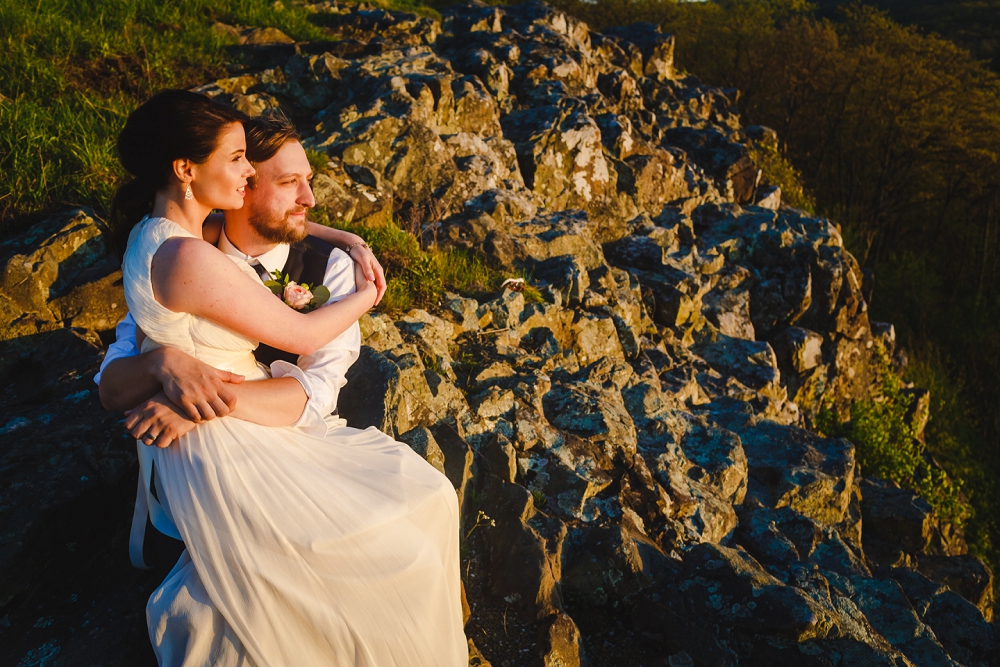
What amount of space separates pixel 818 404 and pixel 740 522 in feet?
19.2

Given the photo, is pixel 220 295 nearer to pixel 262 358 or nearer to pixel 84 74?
pixel 262 358

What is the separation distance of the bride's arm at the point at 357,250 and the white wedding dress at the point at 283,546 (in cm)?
70

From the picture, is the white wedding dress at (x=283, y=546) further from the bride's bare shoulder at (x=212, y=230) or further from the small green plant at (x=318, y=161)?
the small green plant at (x=318, y=161)

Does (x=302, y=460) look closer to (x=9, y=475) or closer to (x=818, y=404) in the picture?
(x=9, y=475)

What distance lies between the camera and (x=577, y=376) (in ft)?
18.1

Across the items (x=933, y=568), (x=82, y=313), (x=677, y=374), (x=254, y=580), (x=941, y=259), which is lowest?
(x=941, y=259)

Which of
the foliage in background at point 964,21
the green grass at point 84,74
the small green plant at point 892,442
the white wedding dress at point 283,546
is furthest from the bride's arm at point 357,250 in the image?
the foliage in background at point 964,21

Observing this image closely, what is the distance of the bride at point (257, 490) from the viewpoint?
2170 mm

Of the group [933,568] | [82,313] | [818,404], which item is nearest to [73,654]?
[82,313]

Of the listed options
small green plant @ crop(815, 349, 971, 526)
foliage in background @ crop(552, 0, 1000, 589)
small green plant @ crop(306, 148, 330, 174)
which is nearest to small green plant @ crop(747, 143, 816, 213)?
Result: foliage in background @ crop(552, 0, 1000, 589)

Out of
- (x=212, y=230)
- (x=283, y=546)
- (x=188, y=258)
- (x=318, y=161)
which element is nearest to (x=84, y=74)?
(x=318, y=161)

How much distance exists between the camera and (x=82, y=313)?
4285 millimetres

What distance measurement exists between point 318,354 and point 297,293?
289 millimetres

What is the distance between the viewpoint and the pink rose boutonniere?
2680 millimetres
